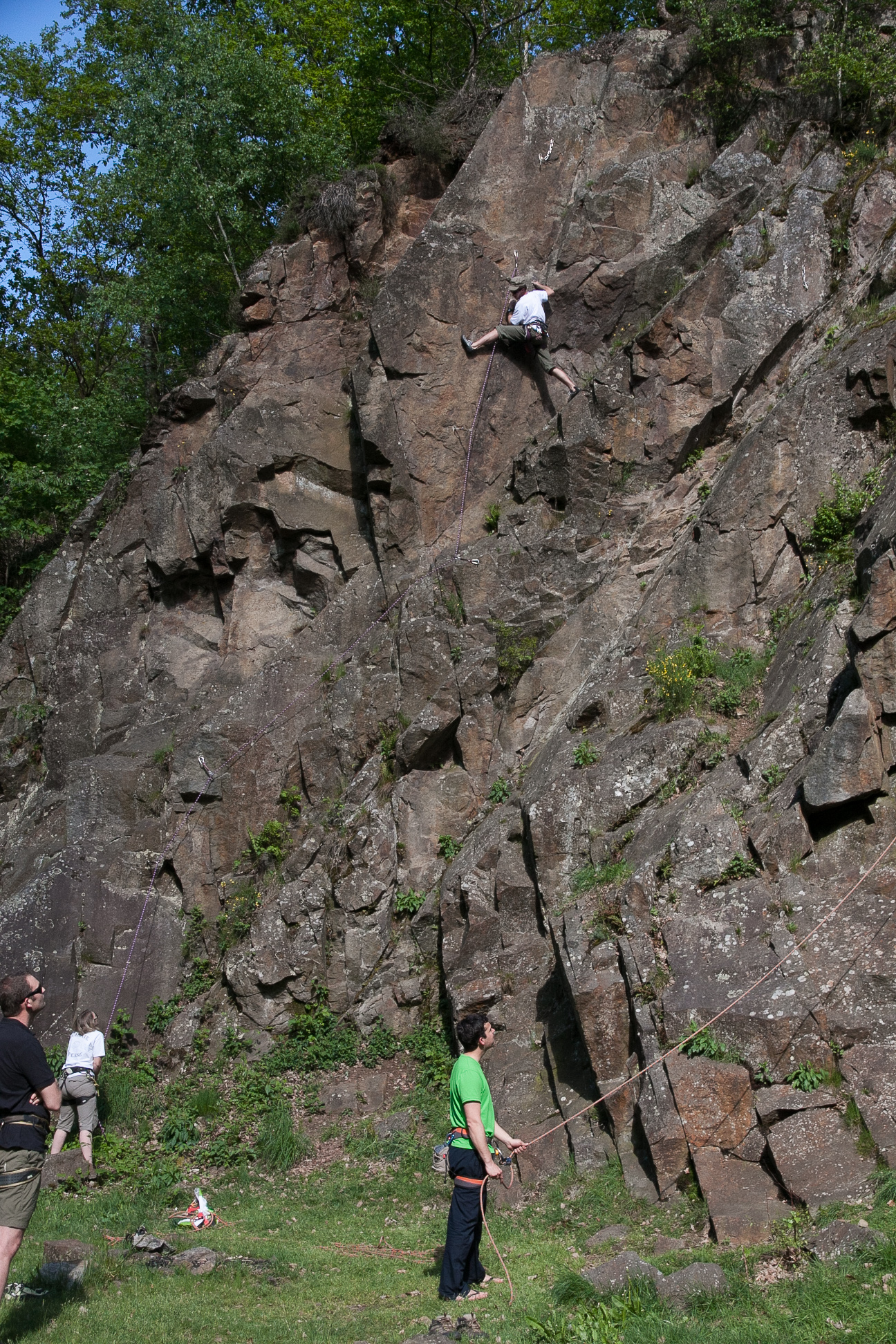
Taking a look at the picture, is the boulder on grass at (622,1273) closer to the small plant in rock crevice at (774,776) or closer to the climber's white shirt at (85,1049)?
the small plant in rock crevice at (774,776)

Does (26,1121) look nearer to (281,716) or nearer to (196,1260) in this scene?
(196,1260)

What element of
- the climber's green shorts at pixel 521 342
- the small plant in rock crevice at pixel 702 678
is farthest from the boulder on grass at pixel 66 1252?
the climber's green shorts at pixel 521 342

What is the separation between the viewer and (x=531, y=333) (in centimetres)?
1481

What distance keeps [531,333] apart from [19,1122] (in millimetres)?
11875

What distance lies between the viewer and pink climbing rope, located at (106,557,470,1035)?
44.0 feet

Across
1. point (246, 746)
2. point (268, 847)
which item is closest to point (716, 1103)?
point (268, 847)

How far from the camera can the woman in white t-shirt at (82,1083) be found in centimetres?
1080

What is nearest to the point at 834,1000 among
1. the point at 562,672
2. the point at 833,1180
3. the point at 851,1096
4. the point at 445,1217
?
the point at 851,1096

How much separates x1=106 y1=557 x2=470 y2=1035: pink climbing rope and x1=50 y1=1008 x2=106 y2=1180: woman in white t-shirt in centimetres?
201

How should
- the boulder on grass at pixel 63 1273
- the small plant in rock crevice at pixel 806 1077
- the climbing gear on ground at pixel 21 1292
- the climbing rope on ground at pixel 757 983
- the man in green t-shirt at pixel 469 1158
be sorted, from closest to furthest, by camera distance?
the man in green t-shirt at pixel 469 1158
the climbing gear on ground at pixel 21 1292
the boulder on grass at pixel 63 1273
the small plant in rock crevice at pixel 806 1077
the climbing rope on ground at pixel 757 983

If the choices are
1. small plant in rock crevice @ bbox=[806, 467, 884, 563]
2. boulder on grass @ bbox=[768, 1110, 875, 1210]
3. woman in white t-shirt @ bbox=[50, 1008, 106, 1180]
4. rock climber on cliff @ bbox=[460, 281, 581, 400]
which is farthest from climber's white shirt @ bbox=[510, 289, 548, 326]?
boulder on grass @ bbox=[768, 1110, 875, 1210]

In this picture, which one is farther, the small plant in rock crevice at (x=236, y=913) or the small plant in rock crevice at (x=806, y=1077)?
the small plant in rock crevice at (x=236, y=913)

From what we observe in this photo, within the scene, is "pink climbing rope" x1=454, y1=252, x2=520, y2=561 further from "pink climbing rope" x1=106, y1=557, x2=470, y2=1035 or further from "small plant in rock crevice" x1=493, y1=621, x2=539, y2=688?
"small plant in rock crevice" x1=493, y1=621, x2=539, y2=688

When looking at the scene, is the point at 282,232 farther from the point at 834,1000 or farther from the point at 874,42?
the point at 834,1000
